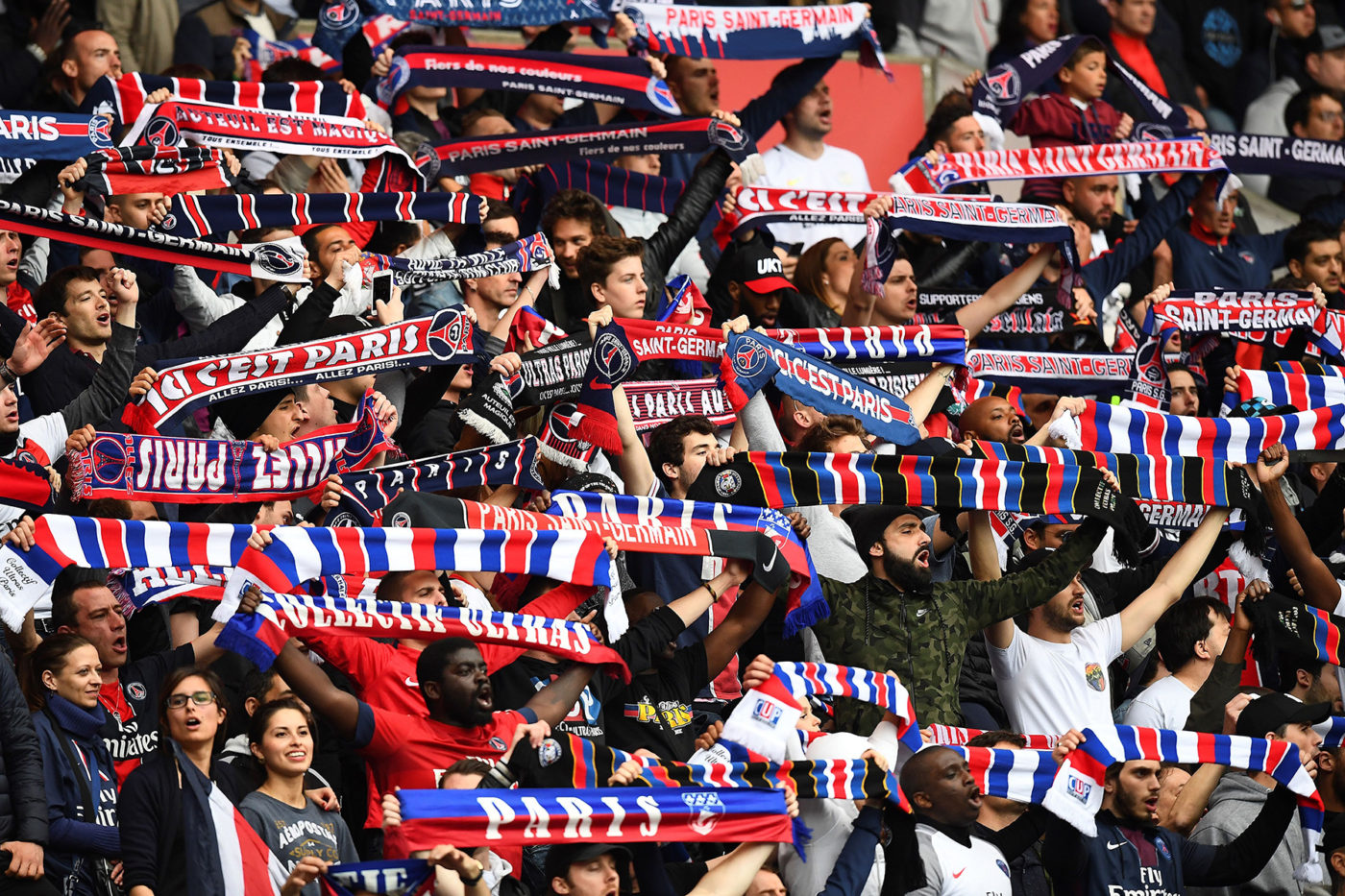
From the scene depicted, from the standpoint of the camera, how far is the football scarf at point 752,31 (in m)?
12.0

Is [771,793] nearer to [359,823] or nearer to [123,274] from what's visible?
[359,823]

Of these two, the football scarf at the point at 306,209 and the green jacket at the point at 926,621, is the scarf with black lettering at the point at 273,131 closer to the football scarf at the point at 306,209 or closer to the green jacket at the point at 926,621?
the football scarf at the point at 306,209

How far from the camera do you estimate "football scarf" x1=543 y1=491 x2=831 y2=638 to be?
322 inches

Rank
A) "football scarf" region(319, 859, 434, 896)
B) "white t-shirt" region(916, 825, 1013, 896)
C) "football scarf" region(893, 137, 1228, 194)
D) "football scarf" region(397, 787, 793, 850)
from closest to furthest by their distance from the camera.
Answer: "football scarf" region(319, 859, 434, 896) < "football scarf" region(397, 787, 793, 850) < "white t-shirt" region(916, 825, 1013, 896) < "football scarf" region(893, 137, 1228, 194)

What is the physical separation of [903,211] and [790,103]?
178 centimetres

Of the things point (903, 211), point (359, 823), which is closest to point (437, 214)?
point (903, 211)

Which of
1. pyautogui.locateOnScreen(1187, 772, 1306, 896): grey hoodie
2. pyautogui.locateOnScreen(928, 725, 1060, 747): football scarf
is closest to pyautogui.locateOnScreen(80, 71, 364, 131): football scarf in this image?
pyautogui.locateOnScreen(928, 725, 1060, 747): football scarf

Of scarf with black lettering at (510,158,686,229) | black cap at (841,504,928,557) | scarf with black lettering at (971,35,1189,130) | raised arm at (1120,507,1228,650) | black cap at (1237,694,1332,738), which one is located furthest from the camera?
scarf with black lettering at (971,35,1189,130)

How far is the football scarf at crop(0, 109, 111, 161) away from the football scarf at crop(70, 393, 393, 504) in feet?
6.43

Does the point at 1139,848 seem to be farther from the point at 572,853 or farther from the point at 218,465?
the point at 218,465

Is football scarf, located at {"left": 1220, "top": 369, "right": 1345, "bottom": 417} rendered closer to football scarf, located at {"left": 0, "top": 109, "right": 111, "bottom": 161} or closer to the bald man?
the bald man

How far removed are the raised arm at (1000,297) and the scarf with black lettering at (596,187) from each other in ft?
5.34

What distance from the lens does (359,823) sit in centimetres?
762

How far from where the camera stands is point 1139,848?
8078 millimetres
